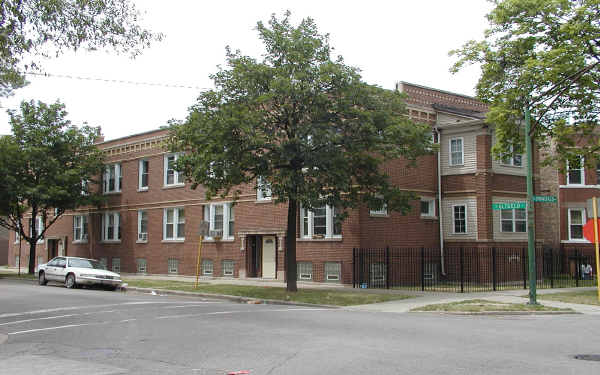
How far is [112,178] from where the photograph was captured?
38688 mm

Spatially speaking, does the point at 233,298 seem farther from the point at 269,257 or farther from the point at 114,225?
the point at 114,225

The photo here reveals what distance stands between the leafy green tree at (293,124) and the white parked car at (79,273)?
23.9 feet

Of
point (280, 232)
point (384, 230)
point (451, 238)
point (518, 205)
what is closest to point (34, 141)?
point (280, 232)

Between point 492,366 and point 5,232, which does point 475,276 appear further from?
point 5,232

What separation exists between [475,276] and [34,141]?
24.3m

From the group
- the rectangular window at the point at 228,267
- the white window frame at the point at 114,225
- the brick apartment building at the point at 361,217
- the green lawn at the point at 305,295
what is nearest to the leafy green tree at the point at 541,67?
the brick apartment building at the point at 361,217

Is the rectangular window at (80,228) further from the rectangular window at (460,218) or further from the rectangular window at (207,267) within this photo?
the rectangular window at (460,218)

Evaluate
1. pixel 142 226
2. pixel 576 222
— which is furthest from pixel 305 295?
pixel 576 222

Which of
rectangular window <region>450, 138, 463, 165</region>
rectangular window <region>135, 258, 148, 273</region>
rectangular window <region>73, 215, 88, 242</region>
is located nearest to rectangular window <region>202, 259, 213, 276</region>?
rectangular window <region>135, 258, 148, 273</region>

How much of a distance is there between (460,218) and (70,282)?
17.2 m

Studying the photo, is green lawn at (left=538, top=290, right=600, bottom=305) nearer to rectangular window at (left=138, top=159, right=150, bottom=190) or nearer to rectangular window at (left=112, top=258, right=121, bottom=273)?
rectangular window at (left=138, top=159, right=150, bottom=190)

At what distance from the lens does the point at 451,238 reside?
90.2 ft

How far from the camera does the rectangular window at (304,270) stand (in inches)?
1048

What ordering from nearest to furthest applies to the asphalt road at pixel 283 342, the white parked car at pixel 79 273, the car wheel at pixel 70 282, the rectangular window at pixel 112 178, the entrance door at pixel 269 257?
1. the asphalt road at pixel 283 342
2. the white parked car at pixel 79 273
3. the car wheel at pixel 70 282
4. the entrance door at pixel 269 257
5. the rectangular window at pixel 112 178
